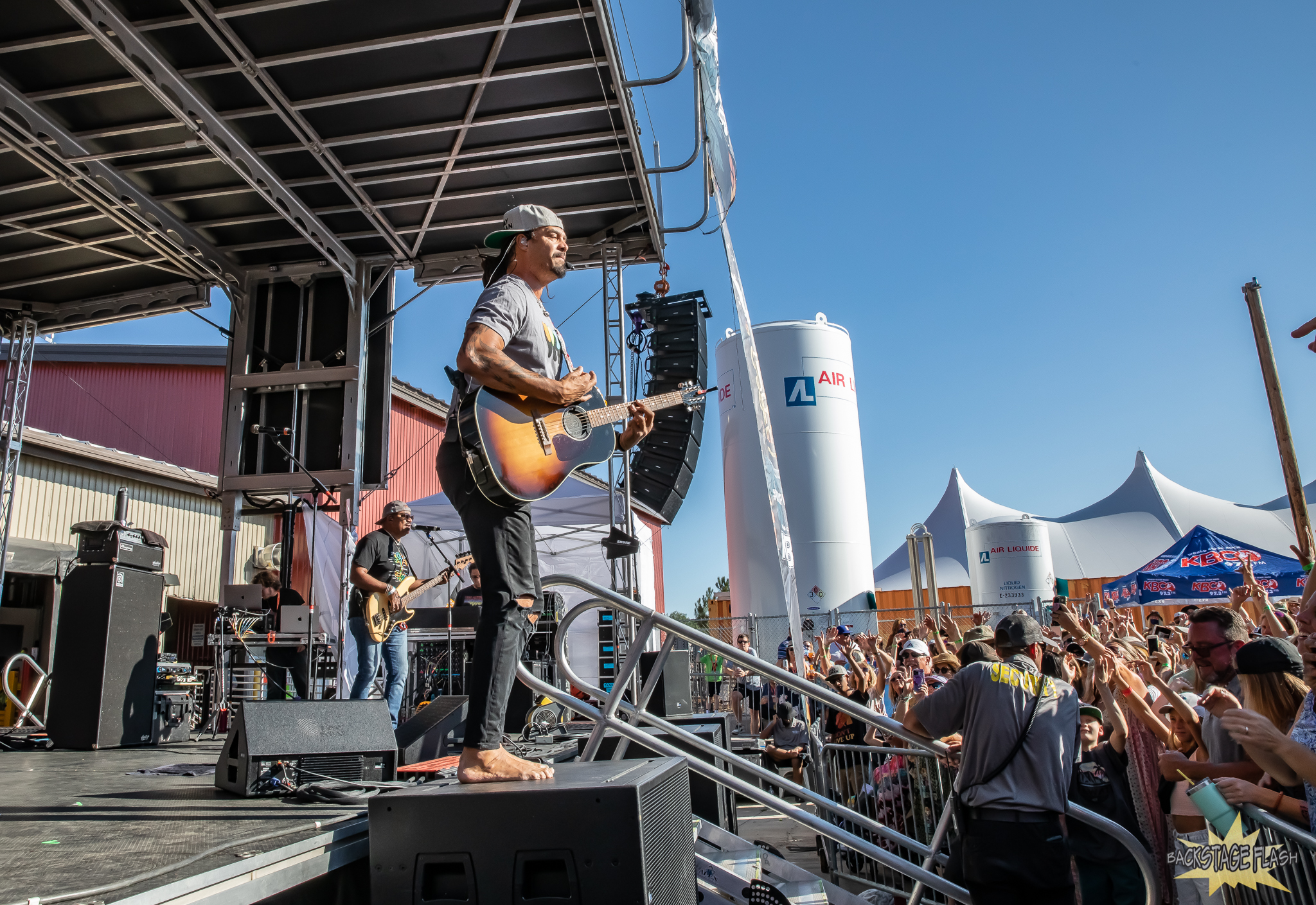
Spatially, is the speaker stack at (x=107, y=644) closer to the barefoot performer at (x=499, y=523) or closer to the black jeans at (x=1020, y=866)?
the barefoot performer at (x=499, y=523)

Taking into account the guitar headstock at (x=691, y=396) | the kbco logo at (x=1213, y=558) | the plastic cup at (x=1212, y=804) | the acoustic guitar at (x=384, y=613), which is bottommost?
the plastic cup at (x=1212, y=804)

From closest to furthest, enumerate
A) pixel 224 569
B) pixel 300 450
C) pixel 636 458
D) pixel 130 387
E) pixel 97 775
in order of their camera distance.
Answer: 1. pixel 97 775
2. pixel 224 569
3. pixel 300 450
4. pixel 130 387
5. pixel 636 458

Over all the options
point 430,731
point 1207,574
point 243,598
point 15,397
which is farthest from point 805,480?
point 430,731

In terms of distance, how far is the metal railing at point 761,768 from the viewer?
130 inches

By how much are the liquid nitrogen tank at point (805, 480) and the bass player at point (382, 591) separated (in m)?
12.1

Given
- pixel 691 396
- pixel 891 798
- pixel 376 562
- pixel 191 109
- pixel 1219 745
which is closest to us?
pixel 1219 745

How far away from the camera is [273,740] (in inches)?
135

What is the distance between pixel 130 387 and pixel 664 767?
1948 centimetres

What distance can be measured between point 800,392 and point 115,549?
1409 centimetres

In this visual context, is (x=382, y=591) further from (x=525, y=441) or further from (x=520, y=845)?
(x=520, y=845)

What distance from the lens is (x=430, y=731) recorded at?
4422mm

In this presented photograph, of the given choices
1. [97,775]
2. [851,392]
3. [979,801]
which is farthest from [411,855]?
[851,392]

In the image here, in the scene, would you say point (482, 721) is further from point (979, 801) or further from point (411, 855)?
point (979, 801)

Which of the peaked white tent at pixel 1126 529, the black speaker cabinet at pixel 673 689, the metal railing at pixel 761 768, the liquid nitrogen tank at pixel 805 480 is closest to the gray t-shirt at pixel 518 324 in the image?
the metal railing at pixel 761 768
